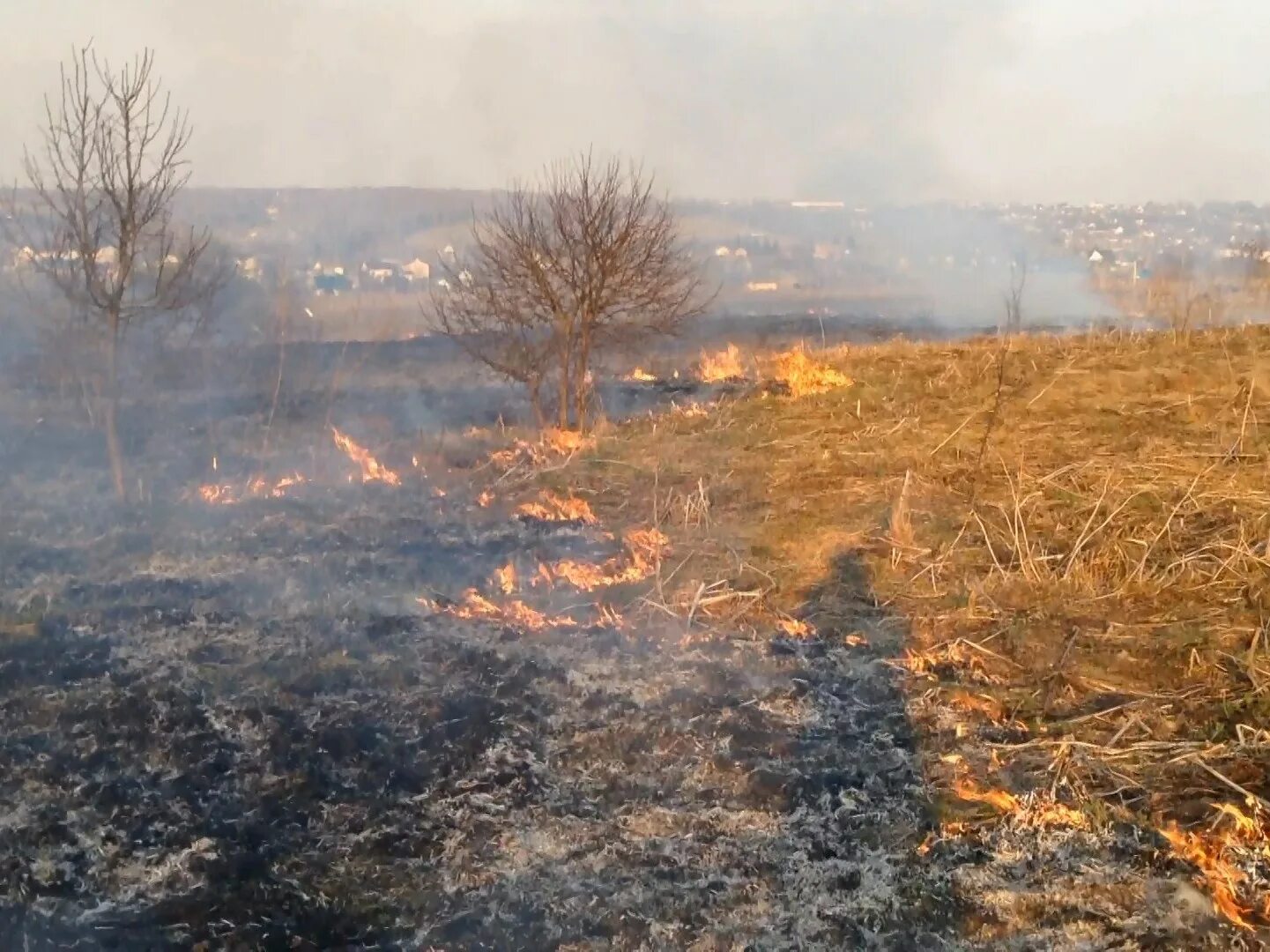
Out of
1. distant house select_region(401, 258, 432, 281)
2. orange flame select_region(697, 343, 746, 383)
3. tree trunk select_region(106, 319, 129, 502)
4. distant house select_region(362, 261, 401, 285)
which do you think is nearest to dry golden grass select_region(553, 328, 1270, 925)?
tree trunk select_region(106, 319, 129, 502)

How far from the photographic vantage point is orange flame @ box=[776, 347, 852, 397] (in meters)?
12.2

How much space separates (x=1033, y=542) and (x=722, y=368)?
1145 cm

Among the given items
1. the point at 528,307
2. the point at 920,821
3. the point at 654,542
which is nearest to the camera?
the point at 920,821

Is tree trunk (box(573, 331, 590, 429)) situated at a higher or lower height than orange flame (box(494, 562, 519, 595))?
higher

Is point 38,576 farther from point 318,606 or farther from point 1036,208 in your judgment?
point 1036,208

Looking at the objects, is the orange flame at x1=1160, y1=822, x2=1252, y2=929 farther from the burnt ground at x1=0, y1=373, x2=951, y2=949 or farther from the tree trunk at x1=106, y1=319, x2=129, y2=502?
the tree trunk at x1=106, y1=319, x2=129, y2=502

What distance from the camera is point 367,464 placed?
37.0ft

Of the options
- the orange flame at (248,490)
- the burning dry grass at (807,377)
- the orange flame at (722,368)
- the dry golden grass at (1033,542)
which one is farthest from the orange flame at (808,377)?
the orange flame at (248,490)

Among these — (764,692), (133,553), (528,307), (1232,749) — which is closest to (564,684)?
(764,692)

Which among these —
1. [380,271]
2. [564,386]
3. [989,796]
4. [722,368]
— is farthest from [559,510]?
[380,271]

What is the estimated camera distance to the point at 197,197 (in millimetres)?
44125

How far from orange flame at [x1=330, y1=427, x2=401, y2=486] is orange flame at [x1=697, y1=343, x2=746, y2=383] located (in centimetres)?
654

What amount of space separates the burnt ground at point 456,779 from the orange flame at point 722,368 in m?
9.35

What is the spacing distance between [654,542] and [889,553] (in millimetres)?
1796
